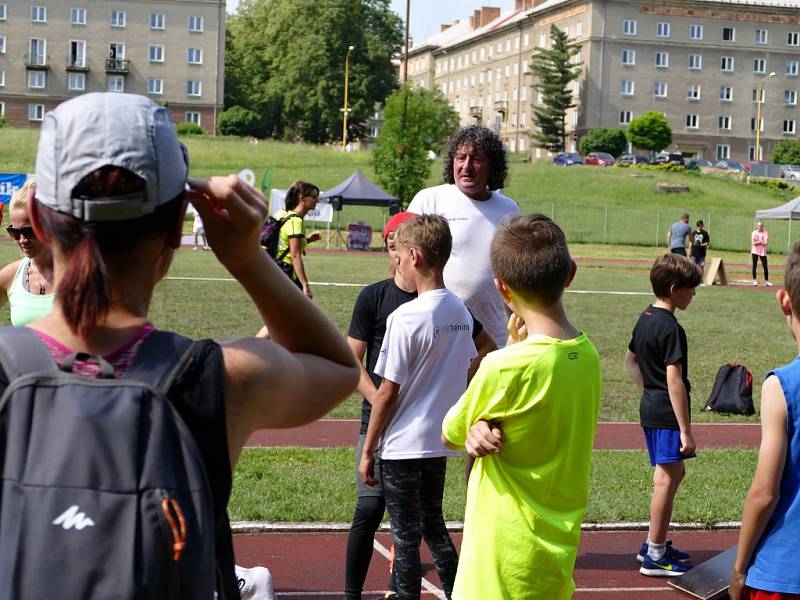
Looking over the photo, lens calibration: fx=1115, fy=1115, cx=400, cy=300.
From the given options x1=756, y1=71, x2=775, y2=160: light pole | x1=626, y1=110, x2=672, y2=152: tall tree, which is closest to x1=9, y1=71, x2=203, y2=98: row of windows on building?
x1=626, y1=110, x2=672, y2=152: tall tree

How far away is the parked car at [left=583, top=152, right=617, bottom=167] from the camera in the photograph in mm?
90750

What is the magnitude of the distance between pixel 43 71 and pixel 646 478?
10127 cm

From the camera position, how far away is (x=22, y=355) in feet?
6.00

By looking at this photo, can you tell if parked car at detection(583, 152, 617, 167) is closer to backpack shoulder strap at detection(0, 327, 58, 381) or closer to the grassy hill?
the grassy hill

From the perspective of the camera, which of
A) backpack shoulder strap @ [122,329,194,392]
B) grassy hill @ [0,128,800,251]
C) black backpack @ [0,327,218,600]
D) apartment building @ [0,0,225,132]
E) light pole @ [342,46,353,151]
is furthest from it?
apartment building @ [0,0,225,132]

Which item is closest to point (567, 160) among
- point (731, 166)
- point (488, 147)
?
point (731, 166)

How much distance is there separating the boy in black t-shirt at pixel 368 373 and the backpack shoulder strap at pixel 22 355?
3.43m

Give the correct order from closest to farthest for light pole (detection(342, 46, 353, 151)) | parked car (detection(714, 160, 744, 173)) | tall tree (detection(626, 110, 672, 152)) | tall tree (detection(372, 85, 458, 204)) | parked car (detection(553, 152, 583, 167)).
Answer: tall tree (detection(372, 85, 458, 204)) < parked car (detection(553, 152, 583, 167)) < light pole (detection(342, 46, 353, 151)) < parked car (detection(714, 160, 744, 173)) < tall tree (detection(626, 110, 672, 152))

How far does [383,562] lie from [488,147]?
2.58m

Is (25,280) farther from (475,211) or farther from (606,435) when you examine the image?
(606,435)

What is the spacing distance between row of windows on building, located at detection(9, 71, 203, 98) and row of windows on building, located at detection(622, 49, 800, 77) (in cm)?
4178

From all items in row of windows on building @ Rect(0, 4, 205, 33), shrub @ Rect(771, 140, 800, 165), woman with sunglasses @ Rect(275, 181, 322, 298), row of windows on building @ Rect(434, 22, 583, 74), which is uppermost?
row of windows on building @ Rect(434, 22, 583, 74)

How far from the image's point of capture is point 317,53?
101 metres

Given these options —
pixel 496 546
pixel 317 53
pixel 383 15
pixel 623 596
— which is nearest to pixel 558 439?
pixel 496 546
